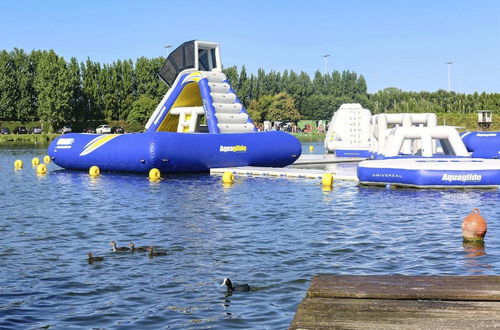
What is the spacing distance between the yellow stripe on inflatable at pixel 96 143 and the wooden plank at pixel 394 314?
30.5m

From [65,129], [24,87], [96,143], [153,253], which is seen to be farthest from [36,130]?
[153,253]

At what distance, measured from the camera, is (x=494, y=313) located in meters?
6.52

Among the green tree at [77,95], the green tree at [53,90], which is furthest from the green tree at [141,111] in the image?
the green tree at [53,90]

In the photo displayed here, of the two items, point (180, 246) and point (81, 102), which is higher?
point (81, 102)

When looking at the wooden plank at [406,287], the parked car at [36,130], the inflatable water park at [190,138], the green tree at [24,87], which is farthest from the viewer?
the green tree at [24,87]

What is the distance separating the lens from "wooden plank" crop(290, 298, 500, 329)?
6.17m

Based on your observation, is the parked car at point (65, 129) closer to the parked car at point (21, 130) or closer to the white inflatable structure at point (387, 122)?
the parked car at point (21, 130)

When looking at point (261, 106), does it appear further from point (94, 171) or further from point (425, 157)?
point (425, 157)

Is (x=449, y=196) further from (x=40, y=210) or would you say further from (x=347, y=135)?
(x=347, y=135)

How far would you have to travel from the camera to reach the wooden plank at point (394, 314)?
6172mm

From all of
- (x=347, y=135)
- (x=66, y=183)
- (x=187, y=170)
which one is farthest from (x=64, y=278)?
(x=347, y=135)

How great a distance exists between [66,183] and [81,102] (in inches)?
2729

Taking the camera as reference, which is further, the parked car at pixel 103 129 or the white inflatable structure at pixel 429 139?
the parked car at pixel 103 129

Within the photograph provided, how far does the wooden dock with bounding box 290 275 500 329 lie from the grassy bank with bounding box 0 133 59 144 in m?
82.9
